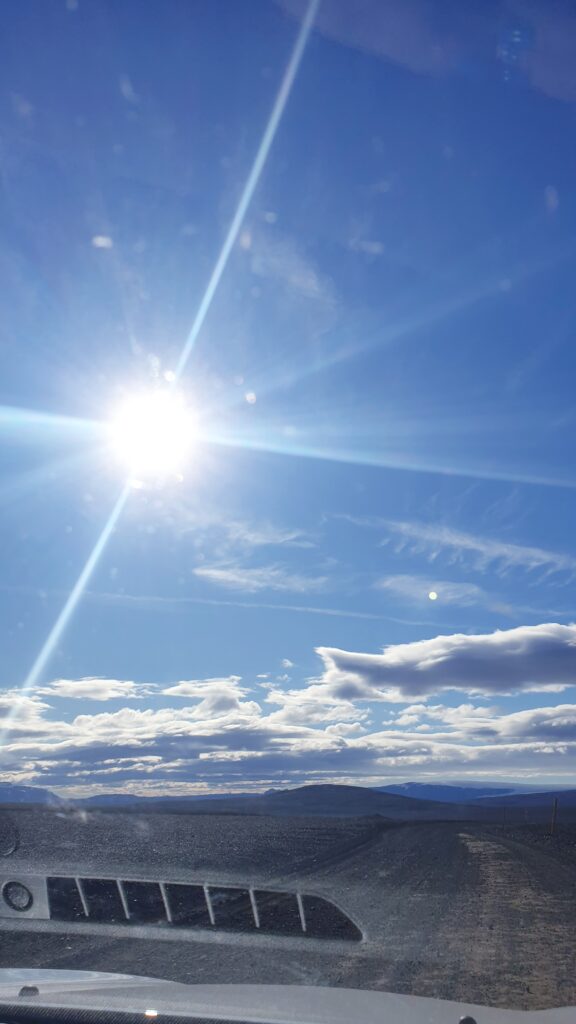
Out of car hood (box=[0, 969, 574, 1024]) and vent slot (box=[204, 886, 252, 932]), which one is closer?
car hood (box=[0, 969, 574, 1024])

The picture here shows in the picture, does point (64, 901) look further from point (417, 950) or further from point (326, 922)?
point (417, 950)

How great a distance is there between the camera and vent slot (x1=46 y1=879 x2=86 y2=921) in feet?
44.1

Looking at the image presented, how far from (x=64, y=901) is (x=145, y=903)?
1.39m

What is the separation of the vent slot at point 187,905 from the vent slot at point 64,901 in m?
1.43

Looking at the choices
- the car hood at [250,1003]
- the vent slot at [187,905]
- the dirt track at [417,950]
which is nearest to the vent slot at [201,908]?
the vent slot at [187,905]

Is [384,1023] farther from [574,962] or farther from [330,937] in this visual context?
→ [330,937]

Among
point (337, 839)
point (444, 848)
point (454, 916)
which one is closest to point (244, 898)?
point (454, 916)

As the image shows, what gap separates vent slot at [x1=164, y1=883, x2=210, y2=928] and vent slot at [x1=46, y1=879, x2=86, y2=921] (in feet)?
4.68

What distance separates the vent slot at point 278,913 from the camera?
12547 millimetres

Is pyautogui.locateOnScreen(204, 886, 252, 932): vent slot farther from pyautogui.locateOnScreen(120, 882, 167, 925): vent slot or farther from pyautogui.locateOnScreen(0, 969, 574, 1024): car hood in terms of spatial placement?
pyautogui.locateOnScreen(0, 969, 574, 1024): car hood

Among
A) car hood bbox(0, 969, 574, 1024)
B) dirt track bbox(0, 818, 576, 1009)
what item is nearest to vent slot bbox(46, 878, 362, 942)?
dirt track bbox(0, 818, 576, 1009)

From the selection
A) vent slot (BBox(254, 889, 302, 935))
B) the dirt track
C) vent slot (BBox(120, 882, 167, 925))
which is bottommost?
the dirt track

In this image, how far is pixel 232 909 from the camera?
1495 centimetres

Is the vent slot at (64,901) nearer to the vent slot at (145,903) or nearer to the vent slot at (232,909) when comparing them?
the vent slot at (145,903)
